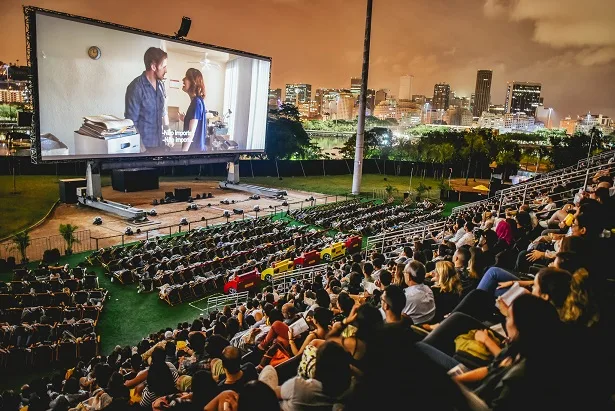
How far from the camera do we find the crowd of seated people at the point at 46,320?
10297 mm

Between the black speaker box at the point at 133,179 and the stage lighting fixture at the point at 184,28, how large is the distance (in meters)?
12.0

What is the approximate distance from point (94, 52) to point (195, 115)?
29.9 ft

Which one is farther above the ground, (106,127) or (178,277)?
(106,127)

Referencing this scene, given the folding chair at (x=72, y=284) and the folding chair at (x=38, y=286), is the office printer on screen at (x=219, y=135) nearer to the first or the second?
the folding chair at (x=72, y=284)

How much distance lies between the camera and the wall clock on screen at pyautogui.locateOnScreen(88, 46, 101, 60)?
2788 cm

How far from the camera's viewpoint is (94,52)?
28109mm

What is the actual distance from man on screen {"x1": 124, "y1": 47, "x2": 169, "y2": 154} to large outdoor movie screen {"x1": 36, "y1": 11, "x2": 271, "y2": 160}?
2.9 inches

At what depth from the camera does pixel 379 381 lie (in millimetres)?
2803

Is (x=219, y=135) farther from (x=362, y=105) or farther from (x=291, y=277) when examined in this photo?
(x=291, y=277)

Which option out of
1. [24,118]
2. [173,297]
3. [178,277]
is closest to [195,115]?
[24,118]

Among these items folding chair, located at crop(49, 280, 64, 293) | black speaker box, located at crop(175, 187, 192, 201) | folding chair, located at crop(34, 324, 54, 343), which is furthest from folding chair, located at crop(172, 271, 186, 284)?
black speaker box, located at crop(175, 187, 192, 201)

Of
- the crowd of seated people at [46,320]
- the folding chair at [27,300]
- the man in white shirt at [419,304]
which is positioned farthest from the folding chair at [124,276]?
the man in white shirt at [419,304]

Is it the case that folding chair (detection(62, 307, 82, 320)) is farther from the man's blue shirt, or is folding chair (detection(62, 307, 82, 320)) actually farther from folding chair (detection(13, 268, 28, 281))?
the man's blue shirt

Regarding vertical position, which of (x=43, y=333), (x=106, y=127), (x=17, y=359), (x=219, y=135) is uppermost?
(x=219, y=135)
